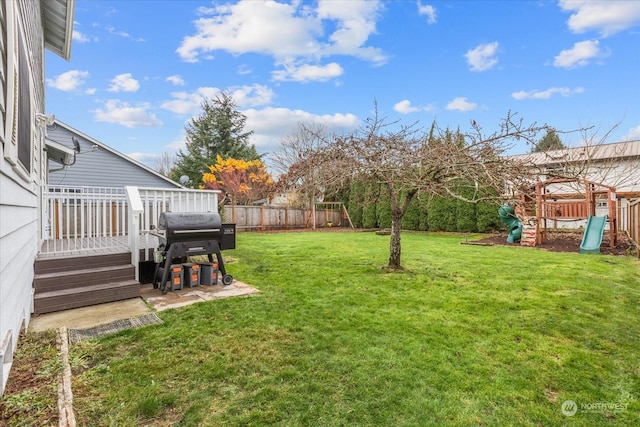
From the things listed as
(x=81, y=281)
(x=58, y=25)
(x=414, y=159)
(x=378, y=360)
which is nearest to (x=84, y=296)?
(x=81, y=281)

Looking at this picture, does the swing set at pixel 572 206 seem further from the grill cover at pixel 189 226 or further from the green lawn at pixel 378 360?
the grill cover at pixel 189 226

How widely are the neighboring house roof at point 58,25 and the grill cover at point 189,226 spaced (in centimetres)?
434

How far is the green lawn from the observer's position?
195cm

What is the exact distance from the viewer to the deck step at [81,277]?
3.88m

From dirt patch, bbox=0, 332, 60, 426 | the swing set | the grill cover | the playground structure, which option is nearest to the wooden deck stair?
the grill cover

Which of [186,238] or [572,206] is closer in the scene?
[186,238]

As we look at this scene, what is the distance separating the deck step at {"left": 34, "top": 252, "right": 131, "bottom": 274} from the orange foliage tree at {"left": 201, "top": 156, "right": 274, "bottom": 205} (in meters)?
13.9

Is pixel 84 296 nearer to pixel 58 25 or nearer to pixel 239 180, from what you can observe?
pixel 58 25

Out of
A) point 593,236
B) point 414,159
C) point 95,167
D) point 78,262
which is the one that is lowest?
point 593,236

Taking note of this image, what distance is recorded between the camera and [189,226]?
4.70m

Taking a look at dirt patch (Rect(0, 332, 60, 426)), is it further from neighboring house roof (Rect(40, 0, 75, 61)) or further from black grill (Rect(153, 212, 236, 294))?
neighboring house roof (Rect(40, 0, 75, 61))

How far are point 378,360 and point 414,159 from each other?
3602 mm

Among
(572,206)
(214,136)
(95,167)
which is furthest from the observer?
(214,136)

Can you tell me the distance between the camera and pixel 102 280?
170 inches
